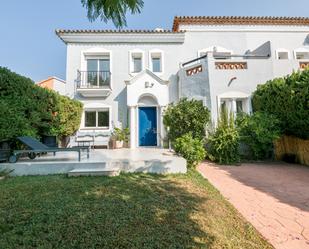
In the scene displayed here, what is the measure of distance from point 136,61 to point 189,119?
7.41 m

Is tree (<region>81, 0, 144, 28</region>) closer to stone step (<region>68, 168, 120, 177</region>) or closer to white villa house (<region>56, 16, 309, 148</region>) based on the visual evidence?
stone step (<region>68, 168, 120, 177</region>)

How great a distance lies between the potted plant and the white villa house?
509mm

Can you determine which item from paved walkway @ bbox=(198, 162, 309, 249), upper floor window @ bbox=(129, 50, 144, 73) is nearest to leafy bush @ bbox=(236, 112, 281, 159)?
paved walkway @ bbox=(198, 162, 309, 249)

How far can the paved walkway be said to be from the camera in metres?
3.65

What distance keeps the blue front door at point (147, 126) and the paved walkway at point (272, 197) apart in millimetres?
5564

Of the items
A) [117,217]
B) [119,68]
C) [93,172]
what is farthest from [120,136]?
[117,217]

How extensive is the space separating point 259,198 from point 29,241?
5.38 metres

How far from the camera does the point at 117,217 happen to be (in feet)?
12.4

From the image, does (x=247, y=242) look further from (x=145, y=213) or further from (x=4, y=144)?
(x=4, y=144)

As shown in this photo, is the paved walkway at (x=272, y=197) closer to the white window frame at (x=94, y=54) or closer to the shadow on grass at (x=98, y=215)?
the shadow on grass at (x=98, y=215)

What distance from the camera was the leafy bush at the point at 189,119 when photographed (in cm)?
1136

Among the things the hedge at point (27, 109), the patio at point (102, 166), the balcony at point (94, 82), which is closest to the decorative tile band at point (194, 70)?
the balcony at point (94, 82)

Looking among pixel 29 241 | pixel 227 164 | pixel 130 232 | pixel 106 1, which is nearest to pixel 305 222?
pixel 130 232

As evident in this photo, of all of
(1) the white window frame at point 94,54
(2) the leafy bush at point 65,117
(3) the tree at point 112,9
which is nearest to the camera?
(3) the tree at point 112,9
